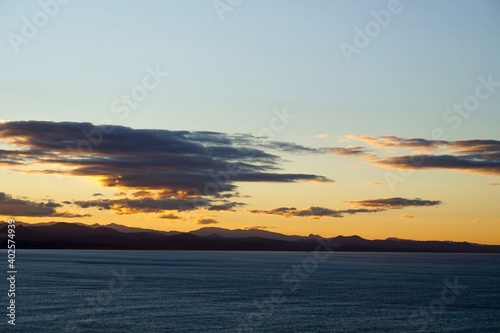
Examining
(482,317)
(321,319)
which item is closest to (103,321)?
(321,319)

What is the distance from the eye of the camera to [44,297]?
114 m

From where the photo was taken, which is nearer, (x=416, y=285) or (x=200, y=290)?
(x=200, y=290)

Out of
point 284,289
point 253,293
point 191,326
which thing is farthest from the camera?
point 284,289

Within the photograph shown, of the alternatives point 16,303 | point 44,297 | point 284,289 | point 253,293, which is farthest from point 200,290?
point 16,303

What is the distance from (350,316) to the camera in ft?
316

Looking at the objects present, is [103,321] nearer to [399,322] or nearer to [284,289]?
[399,322]

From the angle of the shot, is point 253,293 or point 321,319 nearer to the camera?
point 321,319

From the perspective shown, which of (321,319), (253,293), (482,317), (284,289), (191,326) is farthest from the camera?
(284,289)

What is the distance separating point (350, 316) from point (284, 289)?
166 ft

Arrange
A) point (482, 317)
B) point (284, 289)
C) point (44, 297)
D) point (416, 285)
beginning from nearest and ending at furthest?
point (482, 317) < point (44, 297) < point (284, 289) < point (416, 285)

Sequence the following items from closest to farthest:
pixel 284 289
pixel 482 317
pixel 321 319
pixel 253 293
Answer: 1. pixel 321 319
2. pixel 482 317
3. pixel 253 293
4. pixel 284 289

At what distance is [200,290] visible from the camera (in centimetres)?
13462

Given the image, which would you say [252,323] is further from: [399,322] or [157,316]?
[399,322]

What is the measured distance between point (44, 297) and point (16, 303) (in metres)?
10.6
